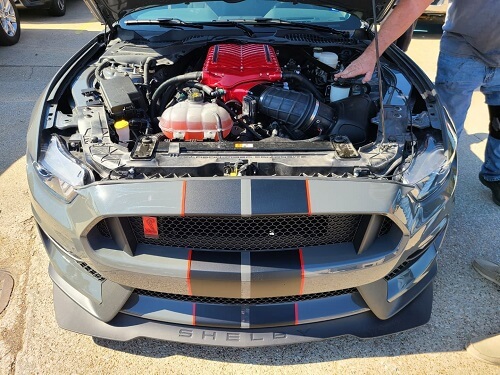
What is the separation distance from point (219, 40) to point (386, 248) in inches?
63.8

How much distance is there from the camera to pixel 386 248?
148 centimetres

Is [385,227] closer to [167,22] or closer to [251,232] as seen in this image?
[251,232]

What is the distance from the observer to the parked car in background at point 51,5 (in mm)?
6459

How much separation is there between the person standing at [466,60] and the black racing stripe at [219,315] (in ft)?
4.41

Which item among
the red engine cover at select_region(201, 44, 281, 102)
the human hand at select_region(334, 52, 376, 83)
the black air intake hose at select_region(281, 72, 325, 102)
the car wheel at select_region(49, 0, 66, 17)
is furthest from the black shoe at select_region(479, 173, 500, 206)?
the car wheel at select_region(49, 0, 66, 17)

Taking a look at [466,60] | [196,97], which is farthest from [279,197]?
[466,60]

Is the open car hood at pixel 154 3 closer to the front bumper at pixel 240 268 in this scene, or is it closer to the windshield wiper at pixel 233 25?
the windshield wiper at pixel 233 25

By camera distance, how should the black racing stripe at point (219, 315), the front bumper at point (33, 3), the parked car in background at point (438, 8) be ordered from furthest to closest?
1. the front bumper at point (33, 3)
2. the parked car in background at point (438, 8)
3. the black racing stripe at point (219, 315)

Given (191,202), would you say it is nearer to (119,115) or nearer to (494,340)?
(119,115)

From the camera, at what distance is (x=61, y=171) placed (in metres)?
1.57

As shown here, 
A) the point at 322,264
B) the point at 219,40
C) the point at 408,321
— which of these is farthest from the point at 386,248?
the point at 219,40

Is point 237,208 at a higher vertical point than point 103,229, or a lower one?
higher

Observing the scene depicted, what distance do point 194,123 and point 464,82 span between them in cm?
179

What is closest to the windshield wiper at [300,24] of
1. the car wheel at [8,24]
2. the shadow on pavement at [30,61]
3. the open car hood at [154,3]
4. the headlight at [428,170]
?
the open car hood at [154,3]
